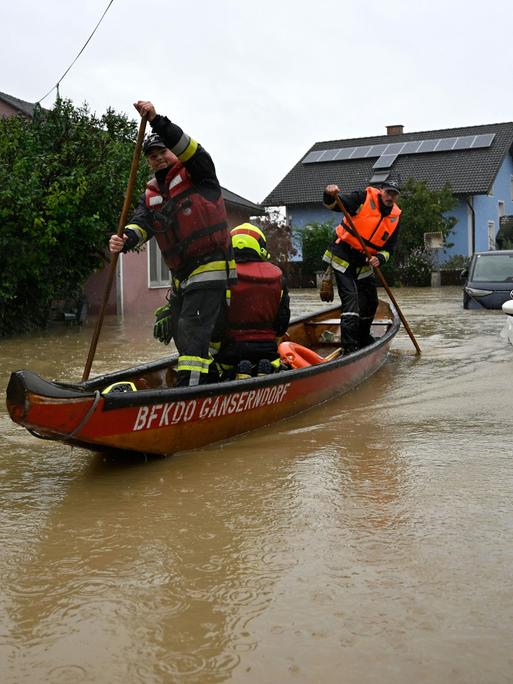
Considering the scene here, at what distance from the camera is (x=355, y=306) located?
9172 millimetres

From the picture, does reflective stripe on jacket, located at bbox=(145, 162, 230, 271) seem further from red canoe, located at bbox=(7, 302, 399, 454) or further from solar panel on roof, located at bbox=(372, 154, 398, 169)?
solar panel on roof, located at bbox=(372, 154, 398, 169)

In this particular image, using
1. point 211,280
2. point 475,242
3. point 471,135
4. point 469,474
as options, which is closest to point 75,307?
point 211,280

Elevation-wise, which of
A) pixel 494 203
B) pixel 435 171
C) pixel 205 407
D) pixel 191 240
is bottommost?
pixel 205 407

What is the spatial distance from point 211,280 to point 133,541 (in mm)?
2236

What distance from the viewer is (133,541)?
3924 millimetres

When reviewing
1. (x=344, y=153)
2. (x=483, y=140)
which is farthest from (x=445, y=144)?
(x=344, y=153)

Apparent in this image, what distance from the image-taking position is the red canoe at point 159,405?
438cm

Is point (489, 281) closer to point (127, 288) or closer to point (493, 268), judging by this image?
point (493, 268)

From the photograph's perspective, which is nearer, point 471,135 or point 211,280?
point 211,280

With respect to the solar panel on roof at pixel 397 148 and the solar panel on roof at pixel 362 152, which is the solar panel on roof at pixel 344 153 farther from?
the solar panel on roof at pixel 362 152

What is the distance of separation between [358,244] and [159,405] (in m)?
4.73

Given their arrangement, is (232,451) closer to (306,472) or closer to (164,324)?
(306,472)

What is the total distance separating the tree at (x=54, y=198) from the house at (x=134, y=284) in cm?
269

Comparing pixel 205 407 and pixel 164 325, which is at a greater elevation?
pixel 164 325
